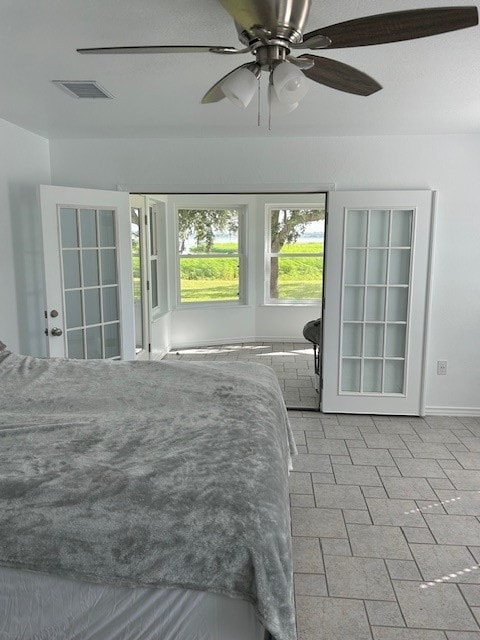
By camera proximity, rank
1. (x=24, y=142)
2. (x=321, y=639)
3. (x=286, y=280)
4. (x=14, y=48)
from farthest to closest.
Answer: (x=286, y=280) < (x=24, y=142) < (x=14, y=48) < (x=321, y=639)

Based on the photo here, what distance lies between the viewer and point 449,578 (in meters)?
2.26

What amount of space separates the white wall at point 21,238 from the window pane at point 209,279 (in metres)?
3.05

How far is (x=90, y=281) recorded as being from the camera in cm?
413

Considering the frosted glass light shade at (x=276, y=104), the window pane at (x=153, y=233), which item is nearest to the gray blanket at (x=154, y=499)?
the frosted glass light shade at (x=276, y=104)

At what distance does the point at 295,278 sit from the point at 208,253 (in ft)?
4.70

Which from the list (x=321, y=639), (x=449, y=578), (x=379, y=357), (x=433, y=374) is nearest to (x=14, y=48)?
(x=321, y=639)

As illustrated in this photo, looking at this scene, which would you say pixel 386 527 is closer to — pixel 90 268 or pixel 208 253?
pixel 90 268

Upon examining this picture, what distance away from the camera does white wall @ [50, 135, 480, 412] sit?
4.02 m

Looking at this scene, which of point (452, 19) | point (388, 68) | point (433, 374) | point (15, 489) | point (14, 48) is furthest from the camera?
point (433, 374)

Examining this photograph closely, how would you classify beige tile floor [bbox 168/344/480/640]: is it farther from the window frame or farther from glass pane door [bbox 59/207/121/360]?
the window frame

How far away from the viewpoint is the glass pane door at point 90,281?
3.95m

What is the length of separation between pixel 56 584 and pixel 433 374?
12.2 feet

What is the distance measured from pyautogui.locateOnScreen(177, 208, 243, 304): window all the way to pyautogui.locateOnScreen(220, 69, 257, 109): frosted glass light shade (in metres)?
5.19

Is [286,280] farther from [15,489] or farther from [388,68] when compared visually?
[15,489]
